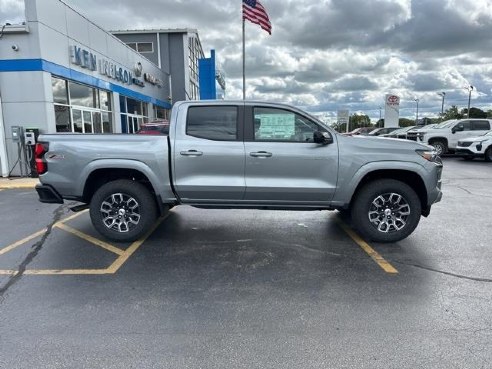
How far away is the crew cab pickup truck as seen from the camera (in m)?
5.18

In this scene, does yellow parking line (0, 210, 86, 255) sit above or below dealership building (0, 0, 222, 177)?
below

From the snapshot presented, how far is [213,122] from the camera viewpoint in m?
5.37

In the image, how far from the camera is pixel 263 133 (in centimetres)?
529

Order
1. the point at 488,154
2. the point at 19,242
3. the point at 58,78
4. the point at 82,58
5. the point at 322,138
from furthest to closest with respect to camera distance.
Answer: the point at 488,154, the point at 82,58, the point at 58,78, the point at 19,242, the point at 322,138

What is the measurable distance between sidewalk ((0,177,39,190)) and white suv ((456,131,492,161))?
1666 centimetres

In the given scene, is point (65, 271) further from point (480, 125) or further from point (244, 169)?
point (480, 125)

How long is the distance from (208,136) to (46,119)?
8894 millimetres

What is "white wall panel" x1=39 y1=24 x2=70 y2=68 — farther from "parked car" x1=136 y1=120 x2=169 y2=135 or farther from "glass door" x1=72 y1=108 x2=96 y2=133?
"parked car" x1=136 y1=120 x2=169 y2=135

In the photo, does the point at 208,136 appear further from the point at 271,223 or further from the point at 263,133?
the point at 271,223

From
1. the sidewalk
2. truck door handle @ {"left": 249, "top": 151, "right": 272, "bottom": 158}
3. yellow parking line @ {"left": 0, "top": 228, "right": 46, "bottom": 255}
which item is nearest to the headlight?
truck door handle @ {"left": 249, "top": 151, "right": 272, "bottom": 158}

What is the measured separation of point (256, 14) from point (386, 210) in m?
16.1

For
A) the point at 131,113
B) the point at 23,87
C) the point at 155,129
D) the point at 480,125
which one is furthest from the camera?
the point at 131,113

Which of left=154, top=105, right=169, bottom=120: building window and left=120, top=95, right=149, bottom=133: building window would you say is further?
left=154, top=105, right=169, bottom=120: building window

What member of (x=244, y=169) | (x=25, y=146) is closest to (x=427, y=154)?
(x=244, y=169)
